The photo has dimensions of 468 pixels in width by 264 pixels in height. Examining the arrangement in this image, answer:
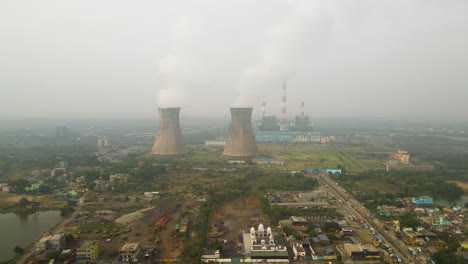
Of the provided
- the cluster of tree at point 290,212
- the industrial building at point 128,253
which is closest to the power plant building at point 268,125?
the cluster of tree at point 290,212

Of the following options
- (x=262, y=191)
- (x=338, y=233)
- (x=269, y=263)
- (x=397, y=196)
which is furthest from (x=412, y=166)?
(x=269, y=263)

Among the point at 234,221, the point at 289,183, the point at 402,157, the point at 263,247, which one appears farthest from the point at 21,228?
the point at 402,157

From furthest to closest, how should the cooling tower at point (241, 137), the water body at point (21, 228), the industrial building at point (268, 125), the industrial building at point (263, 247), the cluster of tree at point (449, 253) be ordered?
the industrial building at point (268, 125), the cooling tower at point (241, 137), the water body at point (21, 228), the industrial building at point (263, 247), the cluster of tree at point (449, 253)

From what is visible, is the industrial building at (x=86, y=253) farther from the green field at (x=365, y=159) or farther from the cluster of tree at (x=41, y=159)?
the green field at (x=365, y=159)

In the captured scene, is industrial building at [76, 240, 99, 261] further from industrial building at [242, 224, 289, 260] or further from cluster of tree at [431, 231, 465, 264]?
cluster of tree at [431, 231, 465, 264]

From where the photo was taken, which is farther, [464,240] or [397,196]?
[397,196]

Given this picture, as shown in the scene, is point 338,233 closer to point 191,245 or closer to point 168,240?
point 191,245

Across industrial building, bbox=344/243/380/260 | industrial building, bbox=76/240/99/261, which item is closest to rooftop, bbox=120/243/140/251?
industrial building, bbox=76/240/99/261

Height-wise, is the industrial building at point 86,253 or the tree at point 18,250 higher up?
the industrial building at point 86,253
